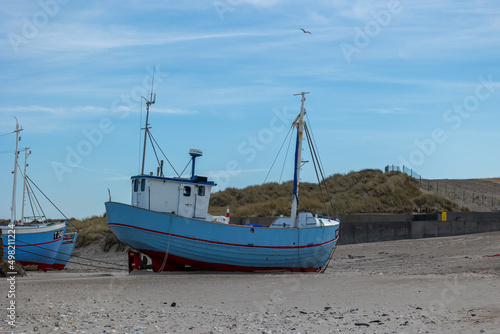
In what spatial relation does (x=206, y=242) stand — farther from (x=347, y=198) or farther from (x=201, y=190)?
(x=347, y=198)

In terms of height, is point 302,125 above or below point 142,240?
above

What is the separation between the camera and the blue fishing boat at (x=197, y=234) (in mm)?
18000

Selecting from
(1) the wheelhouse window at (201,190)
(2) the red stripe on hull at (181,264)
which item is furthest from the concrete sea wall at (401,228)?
(2) the red stripe on hull at (181,264)

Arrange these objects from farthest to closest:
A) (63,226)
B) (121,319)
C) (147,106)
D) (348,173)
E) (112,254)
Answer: (348,173) → (112,254) → (63,226) → (147,106) → (121,319)

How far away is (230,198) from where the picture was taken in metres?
45.3

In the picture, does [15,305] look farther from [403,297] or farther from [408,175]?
[408,175]

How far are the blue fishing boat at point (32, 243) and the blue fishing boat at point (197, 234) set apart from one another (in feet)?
20.4

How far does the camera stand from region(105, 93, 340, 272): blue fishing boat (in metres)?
18.0

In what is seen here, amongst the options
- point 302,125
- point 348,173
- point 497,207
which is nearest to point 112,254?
point 302,125

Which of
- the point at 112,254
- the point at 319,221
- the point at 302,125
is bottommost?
the point at 112,254

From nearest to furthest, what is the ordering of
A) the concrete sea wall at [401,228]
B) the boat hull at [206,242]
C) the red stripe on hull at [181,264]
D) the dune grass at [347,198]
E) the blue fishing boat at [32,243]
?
the boat hull at [206,242] → the red stripe on hull at [181,264] → the blue fishing boat at [32,243] → the concrete sea wall at [401,228] → the dune grass at [347,198]

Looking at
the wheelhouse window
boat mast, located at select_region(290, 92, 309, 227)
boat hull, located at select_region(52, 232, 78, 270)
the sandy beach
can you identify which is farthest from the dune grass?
the sandy beach

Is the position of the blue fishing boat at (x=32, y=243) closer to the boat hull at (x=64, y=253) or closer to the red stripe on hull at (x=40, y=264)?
the red stripe on hull at (x=40, y=264)

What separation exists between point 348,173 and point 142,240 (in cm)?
3644
